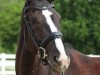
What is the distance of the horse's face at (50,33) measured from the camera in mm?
4613

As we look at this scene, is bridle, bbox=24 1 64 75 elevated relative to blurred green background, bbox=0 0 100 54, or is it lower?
lower

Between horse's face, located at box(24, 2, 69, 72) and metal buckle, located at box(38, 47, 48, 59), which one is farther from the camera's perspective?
metal buckle, located at box(38, 47, 48, 59)

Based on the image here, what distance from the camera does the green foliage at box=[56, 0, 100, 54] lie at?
33.2 m

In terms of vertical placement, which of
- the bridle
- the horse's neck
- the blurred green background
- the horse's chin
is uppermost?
the blurred green background

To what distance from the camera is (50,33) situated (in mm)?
4816

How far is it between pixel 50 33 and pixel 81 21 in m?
29.4

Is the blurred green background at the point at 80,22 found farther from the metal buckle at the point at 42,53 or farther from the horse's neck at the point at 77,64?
the metal buckle at the point at 42,53

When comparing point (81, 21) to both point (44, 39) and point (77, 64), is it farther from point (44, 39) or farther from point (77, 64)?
point (44, 39)

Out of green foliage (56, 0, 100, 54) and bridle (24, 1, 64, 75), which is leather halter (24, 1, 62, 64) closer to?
bridle (24, 1, 64, 75)

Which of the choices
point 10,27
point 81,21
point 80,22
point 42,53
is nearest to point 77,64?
point 42,53

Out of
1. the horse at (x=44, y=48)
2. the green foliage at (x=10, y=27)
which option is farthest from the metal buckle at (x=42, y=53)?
the green foliage at (x=10, y=27)

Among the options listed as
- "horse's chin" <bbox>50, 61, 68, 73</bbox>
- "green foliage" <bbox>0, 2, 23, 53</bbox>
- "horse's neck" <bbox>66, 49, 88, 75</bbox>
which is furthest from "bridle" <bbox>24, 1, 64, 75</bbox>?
"green foliage" <bbox>0, 2, 23, 53</bbox>

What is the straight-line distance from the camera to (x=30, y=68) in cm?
Answer: 521

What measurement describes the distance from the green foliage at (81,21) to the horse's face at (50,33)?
2731cm
